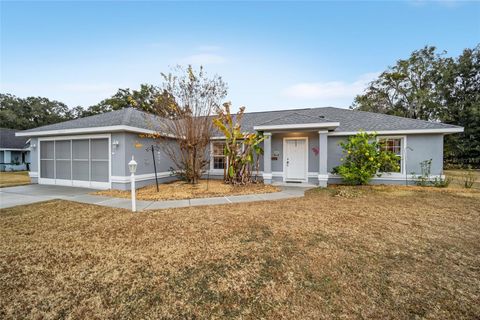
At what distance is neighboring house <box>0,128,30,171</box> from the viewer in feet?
67.4

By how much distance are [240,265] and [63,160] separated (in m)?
11.4

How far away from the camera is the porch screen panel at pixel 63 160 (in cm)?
978

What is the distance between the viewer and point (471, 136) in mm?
19984

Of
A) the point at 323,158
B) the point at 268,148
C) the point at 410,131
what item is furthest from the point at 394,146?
the point at 268,148

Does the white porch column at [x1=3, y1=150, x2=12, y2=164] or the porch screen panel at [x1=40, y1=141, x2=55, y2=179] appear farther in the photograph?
the white porch column at [x1=3, y1=150, x2=12, y2=164]

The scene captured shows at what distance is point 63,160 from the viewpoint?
9.92 metres

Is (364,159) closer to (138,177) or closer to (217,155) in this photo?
(217,155)

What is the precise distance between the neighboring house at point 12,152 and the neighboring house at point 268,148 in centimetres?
1642

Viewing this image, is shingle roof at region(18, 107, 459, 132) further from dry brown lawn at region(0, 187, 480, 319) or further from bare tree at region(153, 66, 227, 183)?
dry brown lawn at region(0, 187, 480, 319)

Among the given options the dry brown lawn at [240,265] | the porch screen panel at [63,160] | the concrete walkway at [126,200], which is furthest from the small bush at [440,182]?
the porch screen panel at [63,160]

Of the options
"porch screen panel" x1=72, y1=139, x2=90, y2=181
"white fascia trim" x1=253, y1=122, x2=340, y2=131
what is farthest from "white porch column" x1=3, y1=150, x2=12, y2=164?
"white fascia trim" x1=253, y1=122, x2=340, y2=131

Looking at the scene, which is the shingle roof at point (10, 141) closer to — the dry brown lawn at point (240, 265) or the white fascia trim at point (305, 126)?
the dry brown lawn at point (240, 265)

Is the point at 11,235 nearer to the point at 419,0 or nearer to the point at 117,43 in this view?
the point at 117,43

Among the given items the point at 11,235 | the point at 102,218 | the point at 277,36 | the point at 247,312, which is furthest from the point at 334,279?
the point at 277,36
